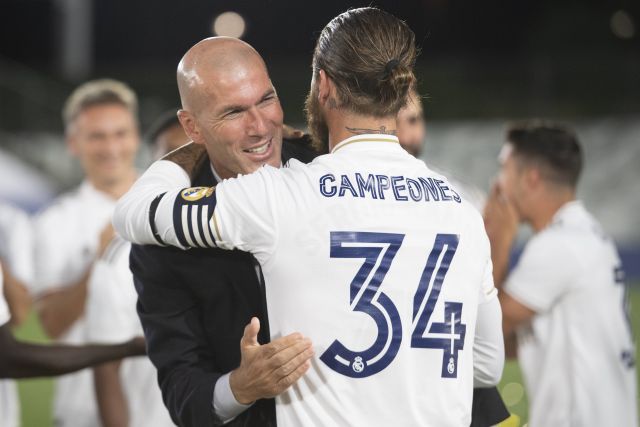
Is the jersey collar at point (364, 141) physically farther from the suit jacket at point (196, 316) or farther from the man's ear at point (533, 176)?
the man's ear at point (533, 176)

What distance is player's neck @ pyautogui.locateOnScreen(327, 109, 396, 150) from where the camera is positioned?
2.67 meters

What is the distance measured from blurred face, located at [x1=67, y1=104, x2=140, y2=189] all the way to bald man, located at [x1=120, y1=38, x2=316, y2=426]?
8.45 ft

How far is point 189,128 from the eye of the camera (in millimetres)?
2977

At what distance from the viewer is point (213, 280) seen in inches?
110

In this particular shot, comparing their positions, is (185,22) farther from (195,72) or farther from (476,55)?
(195,72)

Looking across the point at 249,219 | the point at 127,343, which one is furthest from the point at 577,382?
the point at 249,219

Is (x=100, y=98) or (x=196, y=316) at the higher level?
(x=100, y=98)

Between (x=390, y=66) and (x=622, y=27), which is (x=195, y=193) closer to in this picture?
(x=390, y=66)

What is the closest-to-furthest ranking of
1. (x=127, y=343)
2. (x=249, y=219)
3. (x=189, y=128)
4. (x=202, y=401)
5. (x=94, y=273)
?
(x=249, y=219) → (x=202, y=401) → (x=189, y=128) → (x=127, y=343) → (x=94, y=273)

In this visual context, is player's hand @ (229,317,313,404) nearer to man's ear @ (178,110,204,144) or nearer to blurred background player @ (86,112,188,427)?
man's ear @ (178,110,204,144)

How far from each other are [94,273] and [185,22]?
18579mm

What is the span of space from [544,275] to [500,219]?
16.7 inches

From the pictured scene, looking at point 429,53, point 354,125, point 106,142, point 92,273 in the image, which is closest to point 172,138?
point 92,273

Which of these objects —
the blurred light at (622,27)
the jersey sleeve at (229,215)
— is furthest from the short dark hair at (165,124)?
the blurred light at (622,27)
